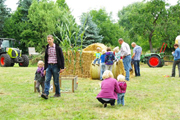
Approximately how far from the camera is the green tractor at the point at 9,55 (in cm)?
1978

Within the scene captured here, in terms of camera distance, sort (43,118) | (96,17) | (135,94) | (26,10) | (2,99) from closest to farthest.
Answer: (43,118) < (2,99) < (135,94) < (26,10) < (96,17)

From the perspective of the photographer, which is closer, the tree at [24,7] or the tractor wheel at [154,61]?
the tractor wheel at [154,61]

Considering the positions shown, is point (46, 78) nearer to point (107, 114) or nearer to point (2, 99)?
point (2, 99)

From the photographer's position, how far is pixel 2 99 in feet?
22.4

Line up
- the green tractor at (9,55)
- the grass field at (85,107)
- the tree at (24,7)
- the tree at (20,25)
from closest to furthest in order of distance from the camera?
the grass field at (85,107)
the green tractor at (9,55)
the tree at (20,25)
the tree at (24,7)

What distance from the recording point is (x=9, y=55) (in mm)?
20562

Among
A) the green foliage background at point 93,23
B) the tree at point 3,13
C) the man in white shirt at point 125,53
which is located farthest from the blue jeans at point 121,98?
the tree at point 3,13

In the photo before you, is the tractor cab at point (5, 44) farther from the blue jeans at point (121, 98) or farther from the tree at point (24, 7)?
the tree at point (24, 7)

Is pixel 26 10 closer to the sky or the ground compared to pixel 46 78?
closer to the sky

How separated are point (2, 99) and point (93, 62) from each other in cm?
564

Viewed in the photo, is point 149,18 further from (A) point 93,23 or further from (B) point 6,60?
Result: (B) point 6,60

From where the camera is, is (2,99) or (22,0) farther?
(22,0)

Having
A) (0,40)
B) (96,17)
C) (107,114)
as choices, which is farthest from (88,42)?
(107,114)

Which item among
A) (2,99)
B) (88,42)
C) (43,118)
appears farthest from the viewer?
(88,42)
